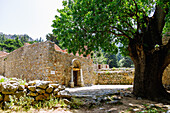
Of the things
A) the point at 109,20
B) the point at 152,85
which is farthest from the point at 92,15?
the point at 152,85

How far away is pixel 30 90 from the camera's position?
4.88m

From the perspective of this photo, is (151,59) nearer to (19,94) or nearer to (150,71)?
(150,71)

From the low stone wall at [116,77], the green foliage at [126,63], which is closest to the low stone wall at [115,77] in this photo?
the low stone wall at [116,77]

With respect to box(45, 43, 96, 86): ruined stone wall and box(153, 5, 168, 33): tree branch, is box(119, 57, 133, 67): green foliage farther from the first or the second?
box(153, 5, 168, 33): tree branch

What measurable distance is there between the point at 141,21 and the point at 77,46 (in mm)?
4119

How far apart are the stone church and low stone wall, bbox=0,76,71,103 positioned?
16.1 feet

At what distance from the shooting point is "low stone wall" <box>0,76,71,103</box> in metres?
4.36

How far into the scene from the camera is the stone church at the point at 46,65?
10203 mm

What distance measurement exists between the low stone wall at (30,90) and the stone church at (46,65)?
492 cm

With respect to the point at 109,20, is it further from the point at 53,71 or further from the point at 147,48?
the point at 53,71

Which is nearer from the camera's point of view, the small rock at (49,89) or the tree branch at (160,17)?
the small rock at (49,89)

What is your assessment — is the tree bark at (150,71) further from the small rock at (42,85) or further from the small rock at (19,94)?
the small rock at (19,94)

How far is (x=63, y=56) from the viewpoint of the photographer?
38.8 ft

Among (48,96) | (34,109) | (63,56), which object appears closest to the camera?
(34,109)
